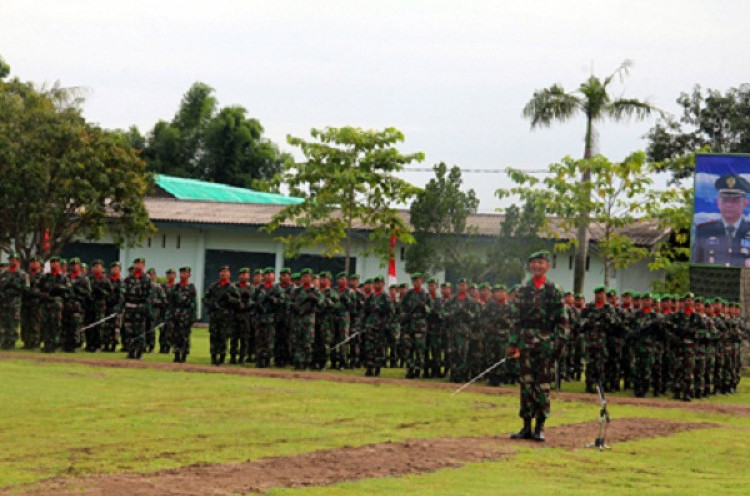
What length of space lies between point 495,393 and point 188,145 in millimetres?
53136

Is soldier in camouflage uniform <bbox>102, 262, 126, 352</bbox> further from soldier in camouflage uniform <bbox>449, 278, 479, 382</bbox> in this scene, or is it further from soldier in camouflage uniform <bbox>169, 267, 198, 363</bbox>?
soldier in camouflage uniform <bbox>449, 278, 479, 382</bbox>

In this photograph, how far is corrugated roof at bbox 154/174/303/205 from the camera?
56438 millimetres

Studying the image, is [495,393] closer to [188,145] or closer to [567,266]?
[567,266]

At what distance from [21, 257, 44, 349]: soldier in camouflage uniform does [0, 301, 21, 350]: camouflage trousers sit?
211 millimetres

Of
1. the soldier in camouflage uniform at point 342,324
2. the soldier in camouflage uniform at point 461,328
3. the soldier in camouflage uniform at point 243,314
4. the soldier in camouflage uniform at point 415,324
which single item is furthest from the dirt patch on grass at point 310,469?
the soldier in camouflage uniform at point 243,314

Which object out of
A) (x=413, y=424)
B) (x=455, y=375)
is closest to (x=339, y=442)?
(x=413, y=424)

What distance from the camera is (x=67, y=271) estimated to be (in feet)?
91.8

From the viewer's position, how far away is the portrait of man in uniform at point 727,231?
103ft

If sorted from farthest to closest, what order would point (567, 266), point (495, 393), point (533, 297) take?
point (567, 266) < point (495, 393) < point (533, 297)

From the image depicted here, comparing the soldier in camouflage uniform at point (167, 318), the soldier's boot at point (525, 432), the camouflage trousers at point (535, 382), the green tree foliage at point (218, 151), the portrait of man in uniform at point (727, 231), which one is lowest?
the soldier's boot at point (525, 432)

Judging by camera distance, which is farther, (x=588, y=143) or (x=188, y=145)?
(x=188, y=145)

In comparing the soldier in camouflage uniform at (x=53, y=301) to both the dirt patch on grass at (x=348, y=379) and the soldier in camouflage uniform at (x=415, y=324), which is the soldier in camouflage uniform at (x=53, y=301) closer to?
the dirt patch on grass at (x=348, y=379)

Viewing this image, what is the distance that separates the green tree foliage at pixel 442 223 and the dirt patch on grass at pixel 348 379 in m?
15.5

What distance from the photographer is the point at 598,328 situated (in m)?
23.4
